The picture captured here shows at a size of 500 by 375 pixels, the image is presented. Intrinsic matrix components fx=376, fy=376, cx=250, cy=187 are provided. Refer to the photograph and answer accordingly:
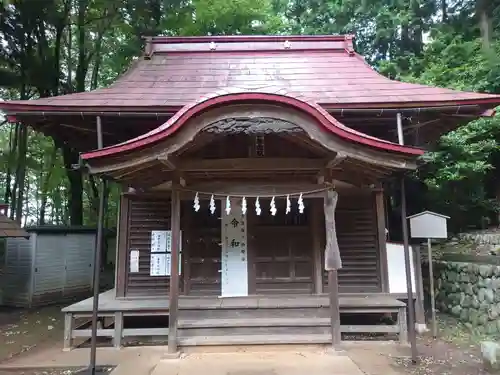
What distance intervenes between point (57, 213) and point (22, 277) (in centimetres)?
A: 1855

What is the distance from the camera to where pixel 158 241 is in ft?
24.4

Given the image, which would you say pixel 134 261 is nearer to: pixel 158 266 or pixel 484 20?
pixel 158 266

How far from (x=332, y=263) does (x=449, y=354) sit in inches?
96.2

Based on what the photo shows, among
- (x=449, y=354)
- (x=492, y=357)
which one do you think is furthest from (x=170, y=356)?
(x=492, y=357)

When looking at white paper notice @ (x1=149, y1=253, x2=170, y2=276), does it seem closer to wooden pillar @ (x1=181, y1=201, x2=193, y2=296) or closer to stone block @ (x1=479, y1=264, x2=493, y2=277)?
wooden pillar @ (x1=181, y1=201, x2=193, y2=296)

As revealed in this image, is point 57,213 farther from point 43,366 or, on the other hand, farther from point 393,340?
point 393,340

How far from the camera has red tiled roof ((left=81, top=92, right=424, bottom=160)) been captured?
16.0ft

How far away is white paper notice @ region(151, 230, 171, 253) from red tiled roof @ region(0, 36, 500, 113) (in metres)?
2.45

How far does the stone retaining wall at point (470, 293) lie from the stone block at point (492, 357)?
1657 mm

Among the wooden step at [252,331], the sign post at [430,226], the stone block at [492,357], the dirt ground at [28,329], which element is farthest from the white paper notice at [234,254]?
the stone block at [492,357]

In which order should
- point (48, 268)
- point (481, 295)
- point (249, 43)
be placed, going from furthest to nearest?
1. point (48, 268)
2. point (249, 43)
3. point (481, 295)

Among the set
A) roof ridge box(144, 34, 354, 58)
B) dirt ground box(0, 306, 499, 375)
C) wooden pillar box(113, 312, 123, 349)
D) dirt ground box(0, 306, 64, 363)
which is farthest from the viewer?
roof ridge box(144, 34, 354, 58)

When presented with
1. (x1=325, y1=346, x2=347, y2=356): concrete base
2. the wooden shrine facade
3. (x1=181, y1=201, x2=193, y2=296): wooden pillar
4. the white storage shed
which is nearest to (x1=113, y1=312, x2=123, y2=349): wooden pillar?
the wooden shrine facade

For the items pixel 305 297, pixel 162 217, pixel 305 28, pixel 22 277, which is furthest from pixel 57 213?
pixel 305 297
